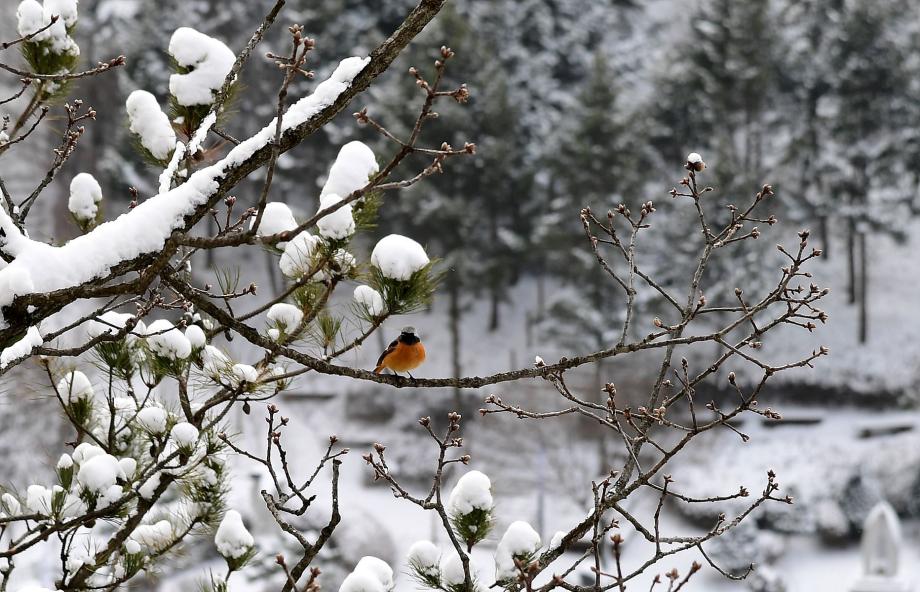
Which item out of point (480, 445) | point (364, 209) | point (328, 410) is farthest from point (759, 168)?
point (364, 209)

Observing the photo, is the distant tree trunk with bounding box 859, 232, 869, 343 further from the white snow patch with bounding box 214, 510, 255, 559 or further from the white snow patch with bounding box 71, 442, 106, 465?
the white snow patch with bounding box 71, 442, 106, 465

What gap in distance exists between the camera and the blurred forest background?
12.4 m

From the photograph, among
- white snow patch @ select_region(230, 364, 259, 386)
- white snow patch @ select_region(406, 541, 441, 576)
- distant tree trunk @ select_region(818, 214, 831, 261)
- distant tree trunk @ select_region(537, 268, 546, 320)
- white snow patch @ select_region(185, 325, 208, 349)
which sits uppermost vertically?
distant tree trunk @ select_region(818, 214, 831, 261)

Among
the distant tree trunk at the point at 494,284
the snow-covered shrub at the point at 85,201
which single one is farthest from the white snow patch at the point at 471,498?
the distant tree trunk at the point at 494,284

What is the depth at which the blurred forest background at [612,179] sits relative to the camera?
12445 mm

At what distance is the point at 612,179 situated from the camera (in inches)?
552

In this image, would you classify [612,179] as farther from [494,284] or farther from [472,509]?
[472,509]

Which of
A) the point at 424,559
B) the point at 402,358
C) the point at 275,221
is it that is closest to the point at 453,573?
the point at 424,559

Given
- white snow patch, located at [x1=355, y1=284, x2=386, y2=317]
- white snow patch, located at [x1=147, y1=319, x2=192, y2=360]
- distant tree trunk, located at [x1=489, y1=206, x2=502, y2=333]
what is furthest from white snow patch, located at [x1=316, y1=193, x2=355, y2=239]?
distant tree trunk, located at [x1=489, y1=206, x2=502, y2=333]

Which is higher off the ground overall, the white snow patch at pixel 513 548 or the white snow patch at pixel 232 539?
the white snow patch at pixel 232 539

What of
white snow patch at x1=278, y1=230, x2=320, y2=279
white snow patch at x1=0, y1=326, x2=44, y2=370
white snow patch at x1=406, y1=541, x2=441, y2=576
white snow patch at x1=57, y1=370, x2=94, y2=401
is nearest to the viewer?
white snow patch at x1=0, y1=326, x2=44, y2=370

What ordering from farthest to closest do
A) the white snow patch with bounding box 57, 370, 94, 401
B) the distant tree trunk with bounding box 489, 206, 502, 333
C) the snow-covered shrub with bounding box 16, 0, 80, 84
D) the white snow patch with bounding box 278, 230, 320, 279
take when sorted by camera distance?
the distant tree trunk with bounding box 489, 206, 502, 333
the white snow patch with bounding box 57, 370, 94, 401
the snow-covered shrub with bounding box 16, 0, 80, 84
the white snow patch with bounding box 278, 230, 320, 279

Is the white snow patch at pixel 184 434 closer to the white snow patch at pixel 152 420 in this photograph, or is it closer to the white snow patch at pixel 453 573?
the white snow patch at pixel 152 420

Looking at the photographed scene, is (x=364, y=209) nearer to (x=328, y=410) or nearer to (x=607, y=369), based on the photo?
(x=607, y=369)
